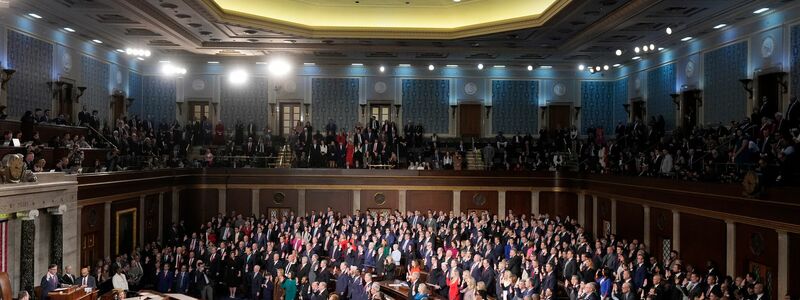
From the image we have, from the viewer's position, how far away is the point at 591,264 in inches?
597

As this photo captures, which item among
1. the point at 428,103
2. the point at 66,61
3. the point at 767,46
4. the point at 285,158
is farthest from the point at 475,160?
the point at 66,61

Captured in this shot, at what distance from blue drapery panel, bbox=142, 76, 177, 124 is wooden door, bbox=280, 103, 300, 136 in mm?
5014

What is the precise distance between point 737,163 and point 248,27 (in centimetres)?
1638

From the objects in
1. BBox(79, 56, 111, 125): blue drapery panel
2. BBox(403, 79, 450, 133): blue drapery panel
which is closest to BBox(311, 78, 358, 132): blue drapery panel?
BBox(403, 79, 450, 133): blue drapery panel

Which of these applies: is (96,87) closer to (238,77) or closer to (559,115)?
(238,77)

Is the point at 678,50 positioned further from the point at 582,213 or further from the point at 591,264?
the point at 591,264

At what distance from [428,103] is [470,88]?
2.12 metres

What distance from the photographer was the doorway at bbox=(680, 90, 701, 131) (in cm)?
2388

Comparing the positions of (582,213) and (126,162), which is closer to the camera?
(126,162)

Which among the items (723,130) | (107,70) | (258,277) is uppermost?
(107,70)

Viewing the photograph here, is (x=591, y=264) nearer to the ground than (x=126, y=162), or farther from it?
nearer to the ground

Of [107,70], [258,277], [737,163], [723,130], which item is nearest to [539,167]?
[723,130]

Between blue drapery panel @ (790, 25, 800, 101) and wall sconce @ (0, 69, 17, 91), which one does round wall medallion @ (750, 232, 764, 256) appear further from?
wall sconce @ (0, 69, 17, 91)

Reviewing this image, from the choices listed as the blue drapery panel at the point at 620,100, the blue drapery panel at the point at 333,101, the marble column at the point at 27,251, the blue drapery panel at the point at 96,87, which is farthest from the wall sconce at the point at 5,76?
the blue drapery panel at the point at 620,100
